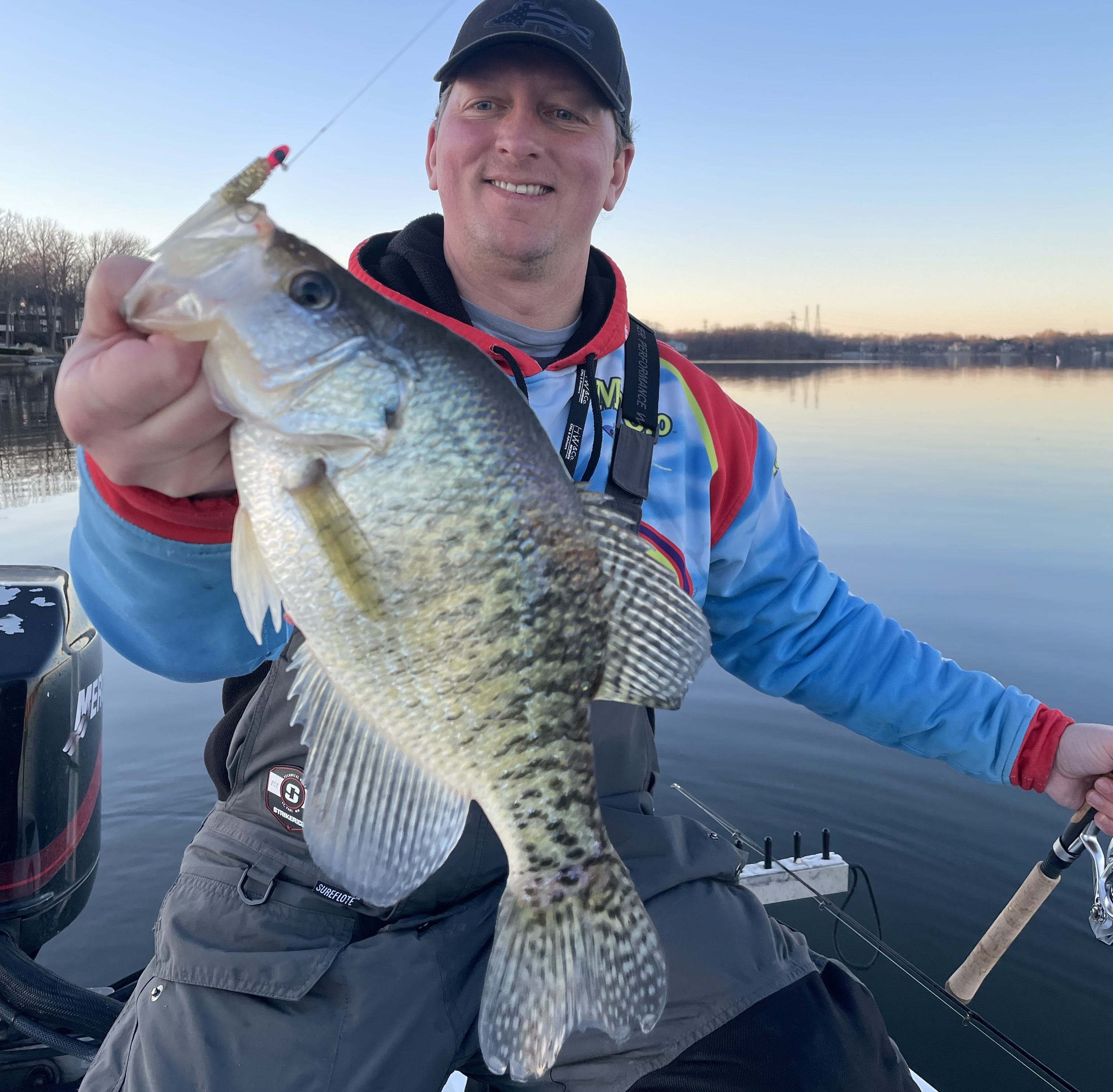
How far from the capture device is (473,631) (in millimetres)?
1628

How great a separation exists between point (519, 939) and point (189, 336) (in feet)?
4.76

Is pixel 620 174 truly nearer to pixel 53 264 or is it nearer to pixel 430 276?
pixel 430 276

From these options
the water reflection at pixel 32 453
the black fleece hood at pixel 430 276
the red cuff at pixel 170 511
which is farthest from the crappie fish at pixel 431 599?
the water reflection at pixel 32 453

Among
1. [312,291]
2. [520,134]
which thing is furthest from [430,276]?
[312,291]

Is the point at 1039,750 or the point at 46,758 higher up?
the point at 1039,750

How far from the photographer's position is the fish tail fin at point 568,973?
1.80m

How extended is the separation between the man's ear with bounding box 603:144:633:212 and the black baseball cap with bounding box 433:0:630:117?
454 mm

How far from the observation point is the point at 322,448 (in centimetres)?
154

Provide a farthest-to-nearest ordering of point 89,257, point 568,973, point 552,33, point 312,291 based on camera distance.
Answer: point 89,257, point 552,33, point 568,973, point 312,291

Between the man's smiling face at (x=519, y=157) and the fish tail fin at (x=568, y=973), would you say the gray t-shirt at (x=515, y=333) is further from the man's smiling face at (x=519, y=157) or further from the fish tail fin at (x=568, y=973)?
the fish tail fin at (x=568, y=973)

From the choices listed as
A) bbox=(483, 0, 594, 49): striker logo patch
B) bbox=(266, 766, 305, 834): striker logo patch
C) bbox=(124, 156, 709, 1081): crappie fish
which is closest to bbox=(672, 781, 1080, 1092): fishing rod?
bbox=(124, 156, 709, 1081): crappie fish

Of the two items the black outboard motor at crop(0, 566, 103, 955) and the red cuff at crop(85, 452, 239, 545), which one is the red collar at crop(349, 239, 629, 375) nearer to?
the red cuff at crop(85, 452, 239, 545)

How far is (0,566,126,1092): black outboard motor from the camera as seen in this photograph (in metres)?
2.75

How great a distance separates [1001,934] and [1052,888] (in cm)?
28
